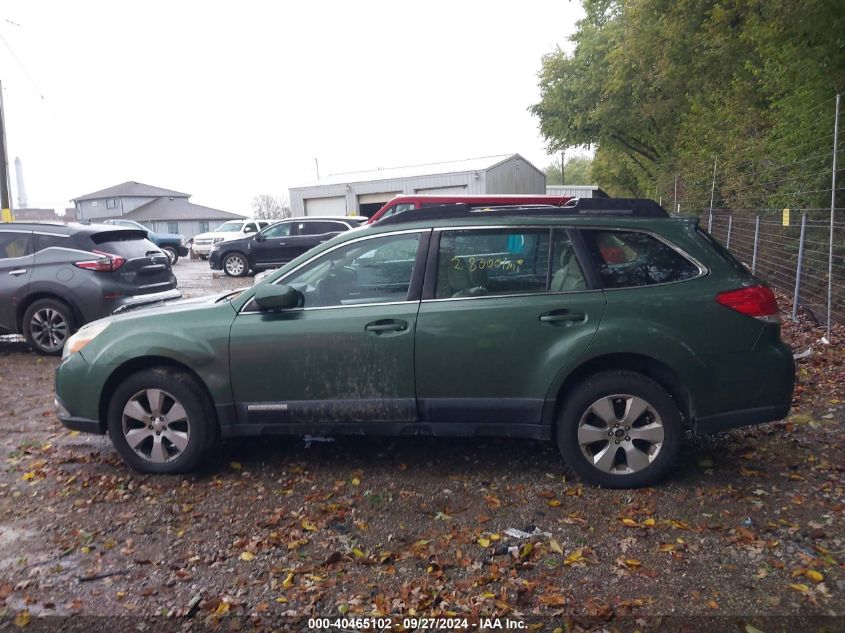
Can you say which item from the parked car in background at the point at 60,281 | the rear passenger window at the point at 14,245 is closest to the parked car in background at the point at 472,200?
the parked car in background at the point at 60,281

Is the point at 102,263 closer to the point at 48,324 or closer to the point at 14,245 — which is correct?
the point at 48,324

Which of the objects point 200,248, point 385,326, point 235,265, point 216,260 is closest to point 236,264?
point 235,265

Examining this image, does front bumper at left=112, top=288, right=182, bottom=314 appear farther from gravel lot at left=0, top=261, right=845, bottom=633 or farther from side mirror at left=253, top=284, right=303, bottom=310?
side mirror at left=253, top=284, right=303, bottom=310

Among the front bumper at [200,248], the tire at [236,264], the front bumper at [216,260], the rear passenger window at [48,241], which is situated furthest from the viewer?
the front bumper at [200,248]

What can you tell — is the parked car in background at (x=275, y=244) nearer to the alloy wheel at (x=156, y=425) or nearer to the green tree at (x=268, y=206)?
the alloy wheel at (x=156, y=425)

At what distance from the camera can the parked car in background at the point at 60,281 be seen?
369 inches

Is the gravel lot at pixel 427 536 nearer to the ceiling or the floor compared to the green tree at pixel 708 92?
nearer to the floor

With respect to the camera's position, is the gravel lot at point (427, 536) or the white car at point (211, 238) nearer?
the gravel lot at point (427, 536)

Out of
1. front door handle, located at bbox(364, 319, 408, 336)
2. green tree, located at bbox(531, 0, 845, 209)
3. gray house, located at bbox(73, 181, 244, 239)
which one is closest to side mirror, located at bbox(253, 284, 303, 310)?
front door handle, located at bbox(364, 319, 408, 336)

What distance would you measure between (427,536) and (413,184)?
31.2 meters

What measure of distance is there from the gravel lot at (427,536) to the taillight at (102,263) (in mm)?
4088

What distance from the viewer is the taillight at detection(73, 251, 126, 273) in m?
9.42

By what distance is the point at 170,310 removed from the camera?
511cm

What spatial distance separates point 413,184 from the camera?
3441cm
